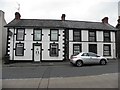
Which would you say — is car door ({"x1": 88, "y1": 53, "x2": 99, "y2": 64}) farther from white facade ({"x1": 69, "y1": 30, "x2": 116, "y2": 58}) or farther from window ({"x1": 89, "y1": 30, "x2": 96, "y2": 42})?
window ({"x1": 89, "y1": 30, "x2": 96, "y2": 42})

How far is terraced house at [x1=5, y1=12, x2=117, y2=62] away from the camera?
69.4 feet

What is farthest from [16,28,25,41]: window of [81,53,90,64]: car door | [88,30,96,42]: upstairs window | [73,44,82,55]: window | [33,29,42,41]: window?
[88,30,96,42]: upstairs window

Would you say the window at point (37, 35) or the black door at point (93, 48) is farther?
the black door at point (93, 48)

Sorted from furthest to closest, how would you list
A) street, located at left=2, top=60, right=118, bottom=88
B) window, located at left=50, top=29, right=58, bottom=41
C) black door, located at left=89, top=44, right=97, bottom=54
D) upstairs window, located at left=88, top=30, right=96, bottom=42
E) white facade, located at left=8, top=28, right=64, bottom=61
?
upstairs window, located at left=88, top=30, right=96, bottom=42, black door, located at left=89, top=44, right=97, bottom=54, window, located at left=50, top=29, right=58, bottom=41, white facade, located at left=8, top=28, right=64, bottom=61, street, located at left=2, top=60, right=118, bottom=88

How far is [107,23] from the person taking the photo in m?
26.5

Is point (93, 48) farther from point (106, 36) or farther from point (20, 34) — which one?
point (20, 34)

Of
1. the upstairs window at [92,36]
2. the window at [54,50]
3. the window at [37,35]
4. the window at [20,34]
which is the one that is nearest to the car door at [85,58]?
the window at [54,50]

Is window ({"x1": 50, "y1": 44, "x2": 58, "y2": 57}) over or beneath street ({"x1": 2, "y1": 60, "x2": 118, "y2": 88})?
over

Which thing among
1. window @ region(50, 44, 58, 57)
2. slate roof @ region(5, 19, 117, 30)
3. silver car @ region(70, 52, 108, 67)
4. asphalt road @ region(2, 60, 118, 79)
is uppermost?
slate roof @ region(5, 19, 117, 30)

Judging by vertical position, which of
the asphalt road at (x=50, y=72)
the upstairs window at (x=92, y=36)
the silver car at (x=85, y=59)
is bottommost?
the asphalt road at (x=50, y=72)

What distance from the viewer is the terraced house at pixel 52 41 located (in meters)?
21.2

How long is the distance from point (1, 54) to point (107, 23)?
1789 centimetres

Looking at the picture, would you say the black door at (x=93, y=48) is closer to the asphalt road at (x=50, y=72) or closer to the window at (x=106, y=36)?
the window at (x=106, y=36)

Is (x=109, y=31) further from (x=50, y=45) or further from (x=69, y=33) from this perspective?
(x=50, y=45)
